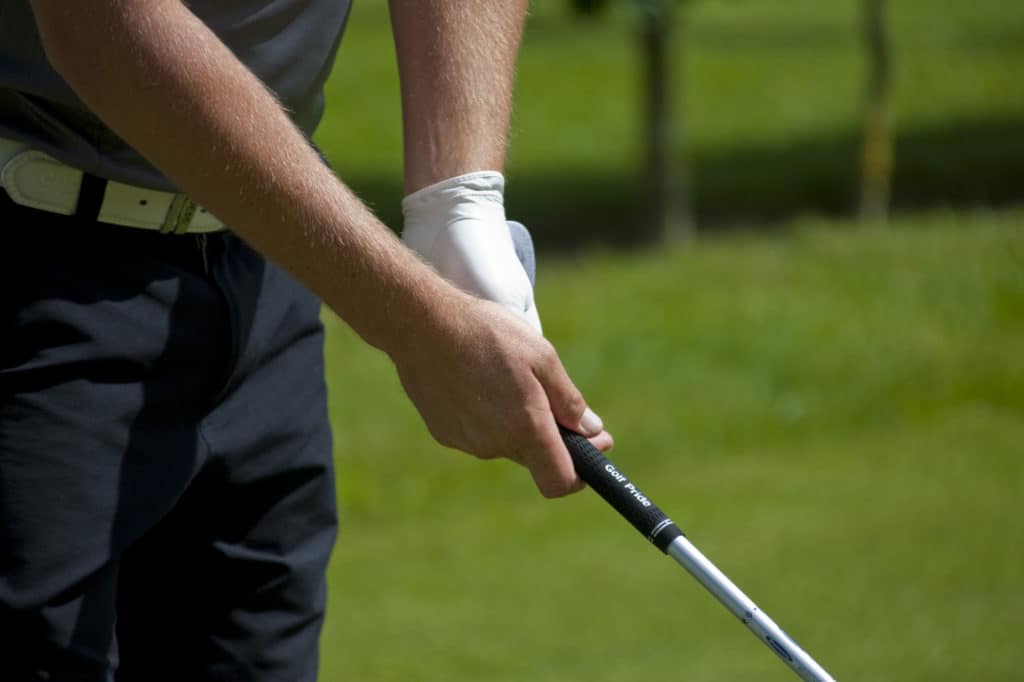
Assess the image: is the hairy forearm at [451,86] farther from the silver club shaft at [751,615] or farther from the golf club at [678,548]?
the silver club shaft at [751,615]

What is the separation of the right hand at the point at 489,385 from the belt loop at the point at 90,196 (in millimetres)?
456

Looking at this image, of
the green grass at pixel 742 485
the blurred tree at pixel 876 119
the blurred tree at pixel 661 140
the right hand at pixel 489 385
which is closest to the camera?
the right hand at pixel 489 385

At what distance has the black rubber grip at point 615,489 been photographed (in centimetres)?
199

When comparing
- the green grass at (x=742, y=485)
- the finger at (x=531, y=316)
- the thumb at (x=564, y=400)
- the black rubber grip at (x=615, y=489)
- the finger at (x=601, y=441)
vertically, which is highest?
the finger at (x=531, y=316)

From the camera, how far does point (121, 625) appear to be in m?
2.34

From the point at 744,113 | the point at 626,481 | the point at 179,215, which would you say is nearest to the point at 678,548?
the point at 626,481

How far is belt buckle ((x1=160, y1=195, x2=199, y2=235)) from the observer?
2.10 meters

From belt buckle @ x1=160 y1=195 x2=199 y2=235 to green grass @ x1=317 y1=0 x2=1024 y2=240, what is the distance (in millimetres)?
8603

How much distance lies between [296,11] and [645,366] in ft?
18.4

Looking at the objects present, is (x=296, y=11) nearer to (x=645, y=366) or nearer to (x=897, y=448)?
(x=897, y=448)

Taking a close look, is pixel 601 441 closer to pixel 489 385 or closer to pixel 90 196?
pixel 489 385

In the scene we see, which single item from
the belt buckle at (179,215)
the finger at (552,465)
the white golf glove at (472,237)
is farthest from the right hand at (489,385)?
the belt buckle at (179,215)

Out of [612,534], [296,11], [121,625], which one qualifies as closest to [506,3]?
[296,11]

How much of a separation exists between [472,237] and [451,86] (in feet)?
0.66
